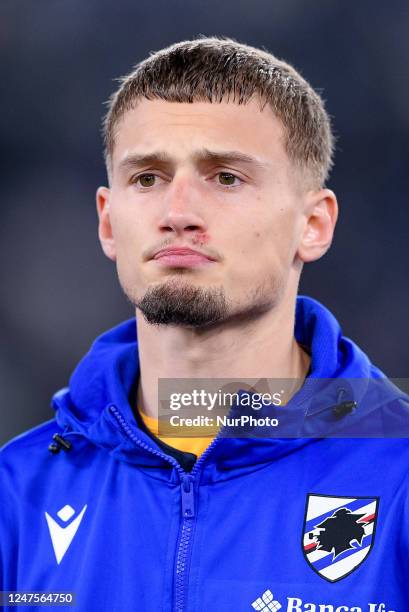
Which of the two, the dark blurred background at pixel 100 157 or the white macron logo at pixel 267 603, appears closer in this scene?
the white macron logo at pixel 267 603

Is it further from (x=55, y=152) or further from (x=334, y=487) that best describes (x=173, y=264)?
(x=55, y=152)

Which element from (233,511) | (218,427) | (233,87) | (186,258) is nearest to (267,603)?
(233,511)

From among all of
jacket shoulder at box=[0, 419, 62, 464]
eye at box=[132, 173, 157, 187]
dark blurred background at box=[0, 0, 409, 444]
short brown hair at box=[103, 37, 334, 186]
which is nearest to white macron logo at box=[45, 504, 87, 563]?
jacket shoulder at box=[0, 419, 62, 464]

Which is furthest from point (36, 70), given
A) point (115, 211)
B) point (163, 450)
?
point (163, 450)

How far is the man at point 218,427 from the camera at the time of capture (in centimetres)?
208

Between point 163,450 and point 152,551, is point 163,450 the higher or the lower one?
the higher one

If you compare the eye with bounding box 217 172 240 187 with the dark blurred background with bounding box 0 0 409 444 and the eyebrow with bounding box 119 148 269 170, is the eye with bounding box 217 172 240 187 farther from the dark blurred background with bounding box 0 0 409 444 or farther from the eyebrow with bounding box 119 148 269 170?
the dark blurred background with bounding box 0 0 409 444

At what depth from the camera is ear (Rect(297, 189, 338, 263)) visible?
2459mm

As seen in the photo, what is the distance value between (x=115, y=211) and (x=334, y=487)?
0.90 meters

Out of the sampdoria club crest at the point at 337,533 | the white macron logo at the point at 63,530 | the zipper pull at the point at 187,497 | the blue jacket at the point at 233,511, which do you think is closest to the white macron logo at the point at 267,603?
the blue jacket at the point at 233,511

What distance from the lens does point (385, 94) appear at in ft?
16.9

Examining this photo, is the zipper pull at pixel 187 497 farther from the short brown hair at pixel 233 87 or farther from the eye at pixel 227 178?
the short brown hair at pixel 233 87

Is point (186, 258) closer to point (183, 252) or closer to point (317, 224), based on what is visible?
point (183, 252)

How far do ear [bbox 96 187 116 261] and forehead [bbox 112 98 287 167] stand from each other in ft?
0.83
